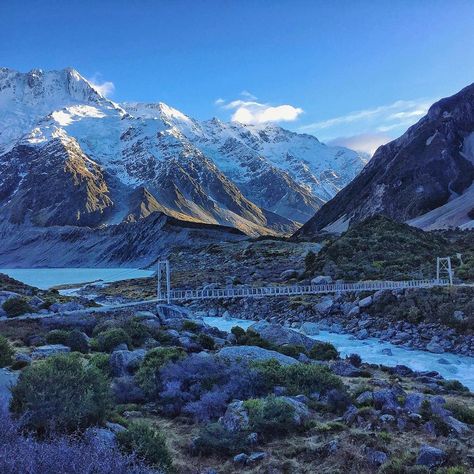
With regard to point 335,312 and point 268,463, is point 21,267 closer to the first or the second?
point 335,312

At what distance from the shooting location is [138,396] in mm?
14117

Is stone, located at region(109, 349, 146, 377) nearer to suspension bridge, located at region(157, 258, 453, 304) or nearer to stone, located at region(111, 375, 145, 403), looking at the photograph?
stone, located at region(111, 375, 145, 403)

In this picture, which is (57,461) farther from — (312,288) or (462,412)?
(312,288)

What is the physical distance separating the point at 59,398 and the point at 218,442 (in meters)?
3.41

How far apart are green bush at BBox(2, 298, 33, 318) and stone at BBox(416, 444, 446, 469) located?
79.0 feet

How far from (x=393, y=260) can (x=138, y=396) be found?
4167 cm

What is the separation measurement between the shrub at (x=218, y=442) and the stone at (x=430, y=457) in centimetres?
356

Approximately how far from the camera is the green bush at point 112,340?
2012 cm

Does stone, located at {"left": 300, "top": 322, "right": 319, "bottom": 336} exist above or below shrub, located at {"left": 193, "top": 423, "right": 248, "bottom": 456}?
below

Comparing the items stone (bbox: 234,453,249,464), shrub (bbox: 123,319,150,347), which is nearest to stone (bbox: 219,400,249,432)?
stone (bbox: 234,453,249,464)

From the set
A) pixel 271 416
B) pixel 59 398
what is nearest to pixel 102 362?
pixel 59 398

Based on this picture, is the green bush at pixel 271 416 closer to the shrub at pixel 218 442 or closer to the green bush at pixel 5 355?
the shrub at pixel 218 442

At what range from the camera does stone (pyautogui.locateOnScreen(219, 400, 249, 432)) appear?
459 inches

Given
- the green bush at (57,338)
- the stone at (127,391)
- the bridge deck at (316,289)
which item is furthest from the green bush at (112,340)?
the bridge deck at (316,289)
